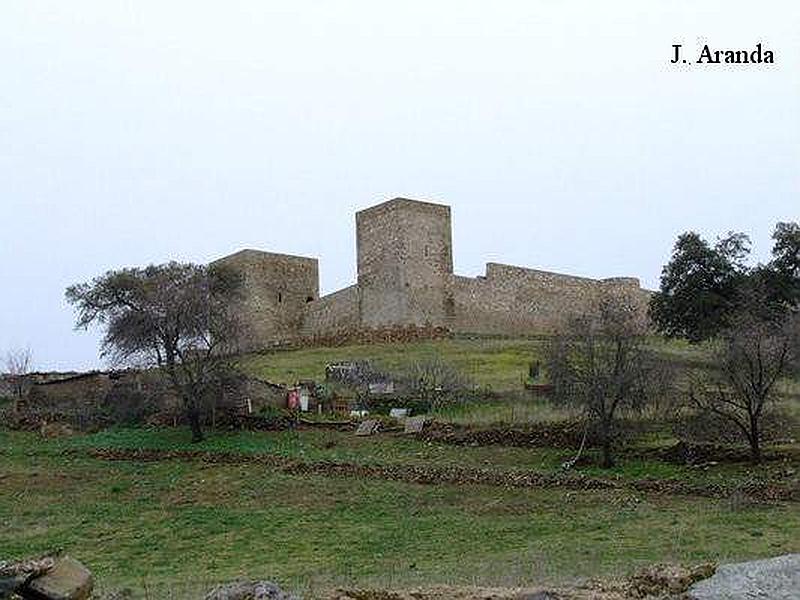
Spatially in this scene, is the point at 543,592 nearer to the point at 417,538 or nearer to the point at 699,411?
the point at 417,538

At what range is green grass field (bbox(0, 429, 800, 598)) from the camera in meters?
12.5

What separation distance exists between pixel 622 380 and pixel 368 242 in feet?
77.4

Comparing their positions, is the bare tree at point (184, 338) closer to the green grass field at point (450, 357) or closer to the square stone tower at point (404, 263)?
the green grass field at point (450, 357)

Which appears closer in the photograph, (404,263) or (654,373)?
(654,373)

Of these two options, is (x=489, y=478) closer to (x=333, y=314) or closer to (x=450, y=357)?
(x=450, y=357)

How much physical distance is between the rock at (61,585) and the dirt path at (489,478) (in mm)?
12457

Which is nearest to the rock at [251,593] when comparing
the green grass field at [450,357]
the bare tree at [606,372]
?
the bare tree at [606,372]

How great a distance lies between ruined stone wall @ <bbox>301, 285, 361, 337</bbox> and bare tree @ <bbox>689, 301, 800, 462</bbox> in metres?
24.3

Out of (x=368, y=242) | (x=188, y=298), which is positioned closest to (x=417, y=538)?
(x=188, y=298)

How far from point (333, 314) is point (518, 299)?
902 cm

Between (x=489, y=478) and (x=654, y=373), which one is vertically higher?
(x=654, y=373)

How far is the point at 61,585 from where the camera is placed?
7.75 metres

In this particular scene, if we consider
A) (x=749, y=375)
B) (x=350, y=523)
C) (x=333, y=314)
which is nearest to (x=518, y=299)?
(x=333, y=314)

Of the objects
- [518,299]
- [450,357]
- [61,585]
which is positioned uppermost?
[518,299]
